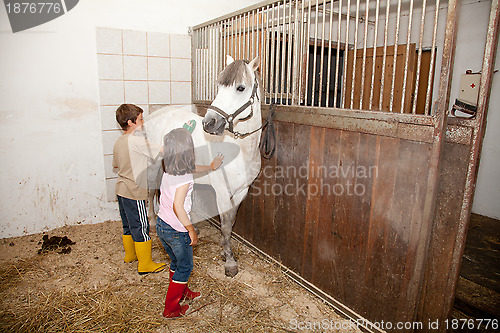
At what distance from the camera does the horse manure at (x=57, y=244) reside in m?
2.85

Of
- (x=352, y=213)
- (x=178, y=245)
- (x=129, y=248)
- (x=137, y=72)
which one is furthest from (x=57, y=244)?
(x=352, y=213)

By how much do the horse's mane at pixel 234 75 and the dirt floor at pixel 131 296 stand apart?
4.95 feet

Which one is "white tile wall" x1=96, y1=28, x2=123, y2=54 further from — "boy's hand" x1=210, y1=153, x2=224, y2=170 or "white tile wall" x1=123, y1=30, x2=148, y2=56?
"boy's hand" x1=210, y1=153, x2=224, y2=170

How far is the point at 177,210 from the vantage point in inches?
66.1

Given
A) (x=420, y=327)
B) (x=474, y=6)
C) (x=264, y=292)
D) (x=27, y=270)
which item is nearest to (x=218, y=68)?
(x=264, y=292)

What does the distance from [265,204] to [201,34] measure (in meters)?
2.14

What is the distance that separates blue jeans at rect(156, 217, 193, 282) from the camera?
70.7 inches

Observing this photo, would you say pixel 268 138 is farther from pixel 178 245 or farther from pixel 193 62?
pixel 193 62

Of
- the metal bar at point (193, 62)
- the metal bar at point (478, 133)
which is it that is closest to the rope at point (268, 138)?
the metal bar at point (478, 133)

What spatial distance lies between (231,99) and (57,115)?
208cm

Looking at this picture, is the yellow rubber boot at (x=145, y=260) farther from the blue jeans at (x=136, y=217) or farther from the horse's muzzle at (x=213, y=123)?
the horse's muzzle at (x=213, y=123)

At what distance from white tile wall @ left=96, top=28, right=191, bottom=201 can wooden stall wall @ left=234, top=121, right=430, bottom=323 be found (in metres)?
1.75

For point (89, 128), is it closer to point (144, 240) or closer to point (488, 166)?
point (144, 240)

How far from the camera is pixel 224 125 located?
204 cm
